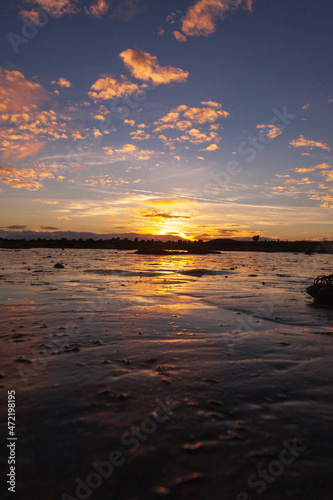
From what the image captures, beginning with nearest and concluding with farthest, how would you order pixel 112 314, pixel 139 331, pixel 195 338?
1. pixel 195 338
2. pixel 139 331
3. pixel 112 314

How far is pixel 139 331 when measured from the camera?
7219 millimetres

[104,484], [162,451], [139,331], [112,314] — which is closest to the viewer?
[104,484]

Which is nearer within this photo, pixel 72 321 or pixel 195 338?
pixel 195 338

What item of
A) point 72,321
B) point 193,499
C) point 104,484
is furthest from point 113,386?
point 72,321

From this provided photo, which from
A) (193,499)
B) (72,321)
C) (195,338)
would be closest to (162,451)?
(193,499)

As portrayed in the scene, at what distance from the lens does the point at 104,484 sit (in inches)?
103

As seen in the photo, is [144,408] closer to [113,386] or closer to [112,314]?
[113,386]

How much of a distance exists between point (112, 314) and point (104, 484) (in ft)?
21.1

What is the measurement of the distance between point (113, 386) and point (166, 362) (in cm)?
129
